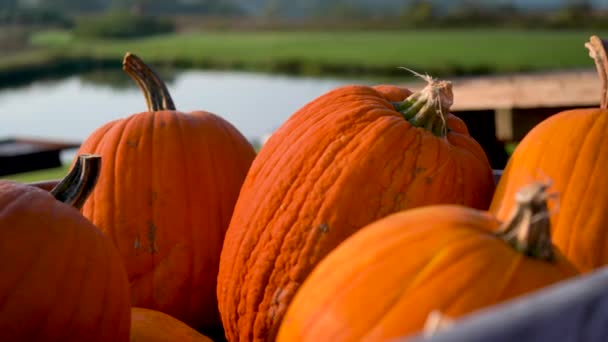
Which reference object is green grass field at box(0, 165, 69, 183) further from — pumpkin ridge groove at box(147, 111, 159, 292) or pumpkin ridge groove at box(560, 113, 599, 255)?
pumpkin ridge groove at box(560, 113, 599, 255)

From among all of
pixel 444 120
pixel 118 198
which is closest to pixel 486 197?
pixel 444 120

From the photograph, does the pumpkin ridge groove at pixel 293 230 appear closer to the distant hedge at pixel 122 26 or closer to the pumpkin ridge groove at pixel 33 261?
the pumpkin ridge groove at pixel 33 261

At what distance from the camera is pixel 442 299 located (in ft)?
2.27

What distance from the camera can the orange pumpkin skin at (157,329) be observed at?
1.09 meters

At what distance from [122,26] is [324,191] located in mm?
19249

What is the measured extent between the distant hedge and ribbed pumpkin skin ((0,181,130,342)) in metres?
17.3

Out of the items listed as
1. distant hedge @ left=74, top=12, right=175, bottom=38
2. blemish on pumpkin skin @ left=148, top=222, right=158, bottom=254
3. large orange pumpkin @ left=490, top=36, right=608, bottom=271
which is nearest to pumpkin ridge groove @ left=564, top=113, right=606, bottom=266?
large orange pumpkin @ left=490, top=36, right=608, bottom=271

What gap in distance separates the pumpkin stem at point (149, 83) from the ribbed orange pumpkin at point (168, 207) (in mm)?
124

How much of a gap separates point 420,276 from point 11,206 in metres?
0.50

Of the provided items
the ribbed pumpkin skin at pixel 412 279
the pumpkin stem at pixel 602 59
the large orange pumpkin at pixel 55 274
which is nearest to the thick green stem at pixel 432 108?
the pumpkin stem at pixel 602 59

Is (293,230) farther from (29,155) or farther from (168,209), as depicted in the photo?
(29,155)

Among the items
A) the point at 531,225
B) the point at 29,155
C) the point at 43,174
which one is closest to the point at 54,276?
the point at 531,225

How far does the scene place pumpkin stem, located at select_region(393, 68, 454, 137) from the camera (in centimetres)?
108

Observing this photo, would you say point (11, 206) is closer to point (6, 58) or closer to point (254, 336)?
point (254, 336)
